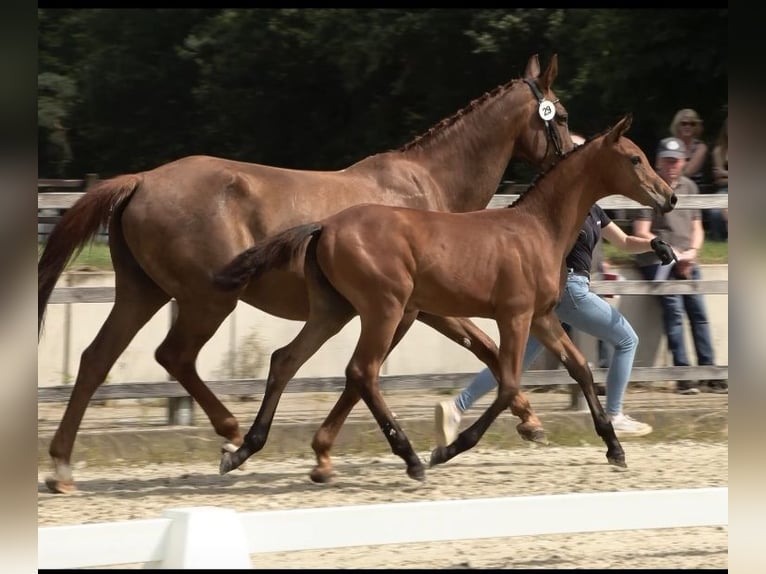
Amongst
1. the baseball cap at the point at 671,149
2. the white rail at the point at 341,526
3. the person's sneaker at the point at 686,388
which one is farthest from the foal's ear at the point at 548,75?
the white rail at the point at 341,526

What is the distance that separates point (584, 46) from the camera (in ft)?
69.2

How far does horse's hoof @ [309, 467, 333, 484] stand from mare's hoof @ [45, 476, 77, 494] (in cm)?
119

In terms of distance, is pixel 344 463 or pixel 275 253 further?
pixel 344 463

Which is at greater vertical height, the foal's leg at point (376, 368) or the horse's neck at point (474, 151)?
the horse's neck at point (474, 151)

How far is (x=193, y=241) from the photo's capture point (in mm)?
6531

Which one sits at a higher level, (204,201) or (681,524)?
(204,201)

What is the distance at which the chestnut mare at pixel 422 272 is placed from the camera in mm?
6250

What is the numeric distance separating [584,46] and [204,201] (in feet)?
50.8

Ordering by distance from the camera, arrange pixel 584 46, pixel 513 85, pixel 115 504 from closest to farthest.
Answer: pixel 115 504, pixel 513 85, pixel 584 46

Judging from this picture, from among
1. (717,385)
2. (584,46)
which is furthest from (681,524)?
(584,46)

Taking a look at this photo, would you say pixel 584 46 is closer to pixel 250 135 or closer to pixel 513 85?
pixel 250 135

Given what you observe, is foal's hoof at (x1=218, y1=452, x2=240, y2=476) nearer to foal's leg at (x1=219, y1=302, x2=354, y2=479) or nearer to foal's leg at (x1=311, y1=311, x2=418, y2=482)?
foal's leg at (x1=219, y1=302, x2=354, y2=479)

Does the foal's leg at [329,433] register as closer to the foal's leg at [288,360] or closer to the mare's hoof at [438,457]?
the foal's leg at [288,360]

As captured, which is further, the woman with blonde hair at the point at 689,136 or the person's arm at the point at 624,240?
the woman with blonde hair at the point at 689,136
